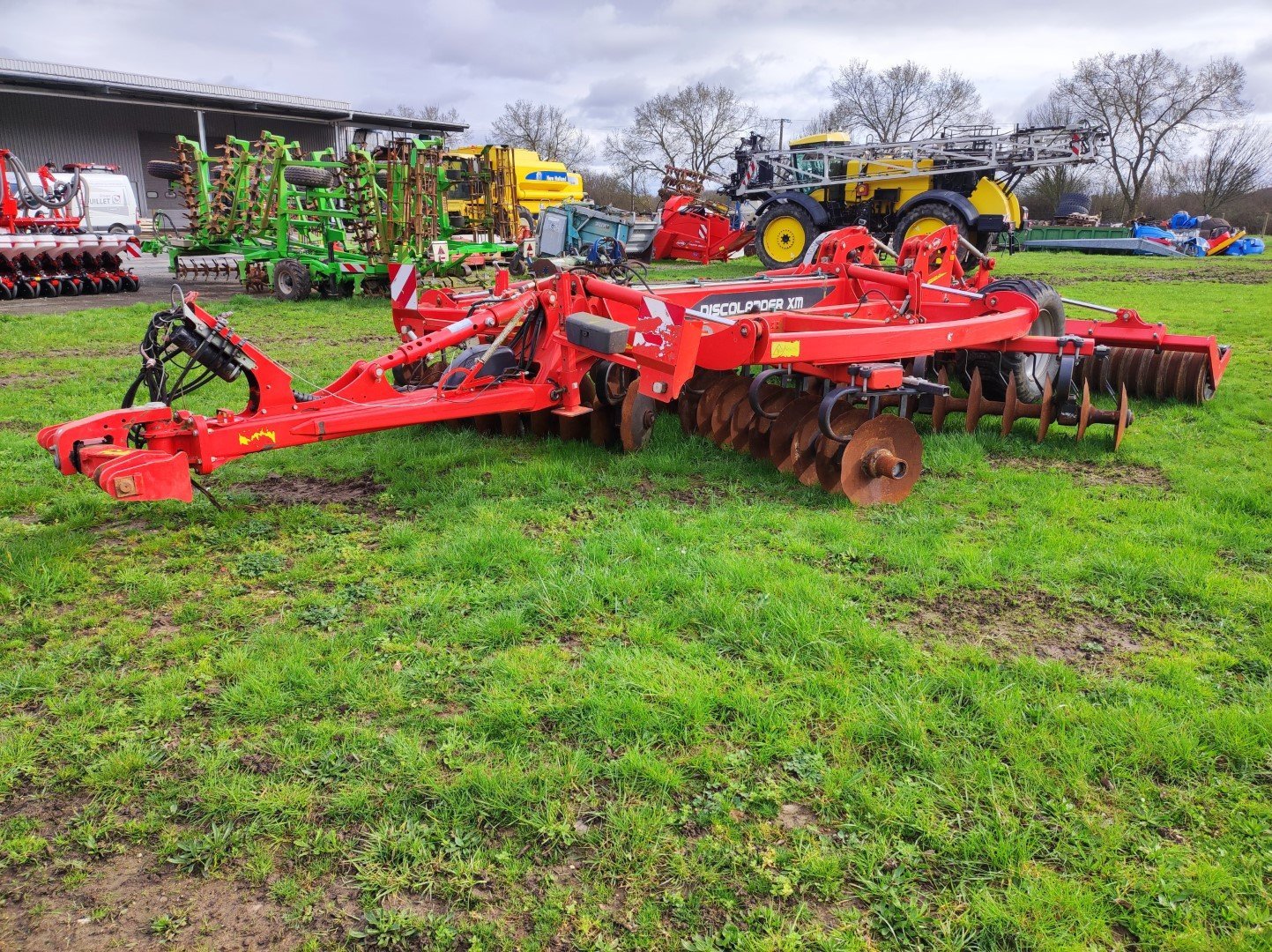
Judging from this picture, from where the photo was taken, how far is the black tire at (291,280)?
13891 millimetres

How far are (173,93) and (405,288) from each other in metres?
40.8

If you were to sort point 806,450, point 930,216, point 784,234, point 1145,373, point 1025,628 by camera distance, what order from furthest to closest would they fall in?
point 784,234, point 930,216, point 1145,373, point 806,450, point 1025,628

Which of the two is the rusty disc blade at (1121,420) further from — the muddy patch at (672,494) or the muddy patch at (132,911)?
the muddy patch at (132,911)

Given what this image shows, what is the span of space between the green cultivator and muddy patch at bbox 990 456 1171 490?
32.0 feet

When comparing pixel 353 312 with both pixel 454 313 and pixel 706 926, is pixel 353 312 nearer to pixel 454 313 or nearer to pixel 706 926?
pixel 454 313

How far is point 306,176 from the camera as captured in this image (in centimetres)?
1409

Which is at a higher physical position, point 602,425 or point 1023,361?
point 1023,361

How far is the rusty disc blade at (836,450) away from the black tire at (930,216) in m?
12.5

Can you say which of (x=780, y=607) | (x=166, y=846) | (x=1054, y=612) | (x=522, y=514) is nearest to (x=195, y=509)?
(x=522, y=514)

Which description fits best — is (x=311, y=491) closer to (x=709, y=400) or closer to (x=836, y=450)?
(x=709, y=400)

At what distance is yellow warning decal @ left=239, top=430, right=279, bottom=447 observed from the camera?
4152mm

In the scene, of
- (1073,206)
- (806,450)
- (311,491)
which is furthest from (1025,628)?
(1073,206)

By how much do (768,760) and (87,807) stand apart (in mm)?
1998

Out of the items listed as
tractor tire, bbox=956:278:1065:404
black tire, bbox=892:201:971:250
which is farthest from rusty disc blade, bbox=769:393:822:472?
black tire, bbox=892:201:971:250
